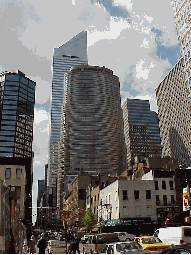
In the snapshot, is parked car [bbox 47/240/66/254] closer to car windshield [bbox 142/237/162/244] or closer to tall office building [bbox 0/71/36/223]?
car windshield [bbox 142/237/162/244]

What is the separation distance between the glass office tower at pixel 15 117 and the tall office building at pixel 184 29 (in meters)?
114

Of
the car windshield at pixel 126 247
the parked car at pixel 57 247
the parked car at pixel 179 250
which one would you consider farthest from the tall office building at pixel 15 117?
the parked car at pixel 179 250

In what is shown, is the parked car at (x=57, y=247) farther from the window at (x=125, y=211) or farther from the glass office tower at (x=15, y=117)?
the glass office tower at (x=15, y=117)

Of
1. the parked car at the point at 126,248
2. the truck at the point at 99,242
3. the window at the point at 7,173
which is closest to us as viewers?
the parked car at the point at 126,248

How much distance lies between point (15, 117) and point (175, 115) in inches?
4016

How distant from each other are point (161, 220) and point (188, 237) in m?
35.7

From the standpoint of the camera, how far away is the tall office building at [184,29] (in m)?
107

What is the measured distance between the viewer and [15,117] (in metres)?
186

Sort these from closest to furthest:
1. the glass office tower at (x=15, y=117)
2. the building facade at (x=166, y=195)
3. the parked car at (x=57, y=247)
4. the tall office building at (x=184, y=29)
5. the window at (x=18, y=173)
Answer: the parked car at (x=57, y=247)
the window at (x=18, y=173)
the building facade at (x=166, y=195)
the tall office building at (x=184, y=29)
the glass office tower at (x=15, y=117)

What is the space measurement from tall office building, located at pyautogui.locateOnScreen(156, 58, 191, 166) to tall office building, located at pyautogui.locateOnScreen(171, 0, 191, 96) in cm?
3073

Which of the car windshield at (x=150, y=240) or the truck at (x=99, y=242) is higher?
the car windshield at (x=150, y=240)

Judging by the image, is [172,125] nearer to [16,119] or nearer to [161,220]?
[16,119]

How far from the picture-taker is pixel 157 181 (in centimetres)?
5681

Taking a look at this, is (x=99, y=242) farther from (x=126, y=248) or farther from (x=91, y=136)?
(x=91, y=136)
